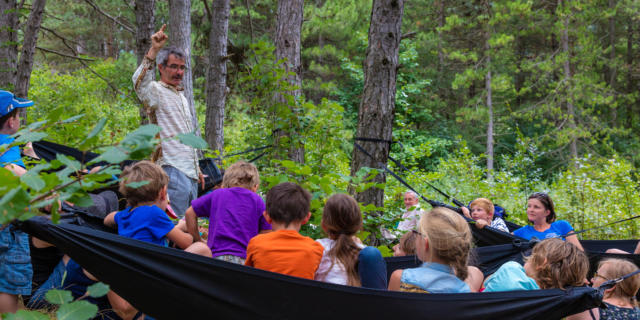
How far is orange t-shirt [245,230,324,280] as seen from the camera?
1.87 m

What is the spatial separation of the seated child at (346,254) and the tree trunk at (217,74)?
414cm

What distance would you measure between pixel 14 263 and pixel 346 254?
1.41 m

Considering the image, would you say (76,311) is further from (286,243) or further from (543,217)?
(543,217)

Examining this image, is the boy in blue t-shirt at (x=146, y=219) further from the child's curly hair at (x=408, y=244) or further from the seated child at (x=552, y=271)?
the seated child at (x=552, y=271)

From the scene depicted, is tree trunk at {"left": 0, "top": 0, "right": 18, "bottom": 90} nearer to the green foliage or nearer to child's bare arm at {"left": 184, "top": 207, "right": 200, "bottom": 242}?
the green foliage

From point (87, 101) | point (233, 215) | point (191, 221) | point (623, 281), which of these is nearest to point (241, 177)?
point (233, 215)

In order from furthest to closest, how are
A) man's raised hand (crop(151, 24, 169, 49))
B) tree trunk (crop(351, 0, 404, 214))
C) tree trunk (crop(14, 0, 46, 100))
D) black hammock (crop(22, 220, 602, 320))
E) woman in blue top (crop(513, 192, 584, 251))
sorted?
tree trunk (crop(14, 0, 46, 100))
woman in blue top (crop(513, 192, 584, 251))
tree trunk (crop(351, 0, 404, 214))
man's raised hand (crop(151, 24, 169, 49))
black hammock (crop(22, 220, 602, 320))

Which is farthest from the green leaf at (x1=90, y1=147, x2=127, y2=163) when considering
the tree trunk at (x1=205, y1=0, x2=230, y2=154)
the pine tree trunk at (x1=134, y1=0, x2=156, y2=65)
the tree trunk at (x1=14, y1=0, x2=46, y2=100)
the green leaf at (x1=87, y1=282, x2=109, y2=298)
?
the tree trunk at (x1=205, y1=0, x2=230, y2=154)

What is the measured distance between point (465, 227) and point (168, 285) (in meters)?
1.14

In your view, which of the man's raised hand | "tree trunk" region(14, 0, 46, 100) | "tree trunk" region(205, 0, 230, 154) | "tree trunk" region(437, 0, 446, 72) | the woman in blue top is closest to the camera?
the man's raised hand

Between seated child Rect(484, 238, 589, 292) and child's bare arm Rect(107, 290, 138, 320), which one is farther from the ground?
seated child Rect(484, 238, 589, 292)

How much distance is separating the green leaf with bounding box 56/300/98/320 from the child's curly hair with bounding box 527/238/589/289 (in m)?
2.04

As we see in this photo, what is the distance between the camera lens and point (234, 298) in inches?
59.7

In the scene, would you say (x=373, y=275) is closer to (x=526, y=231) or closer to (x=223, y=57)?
(x=526, y=231)
